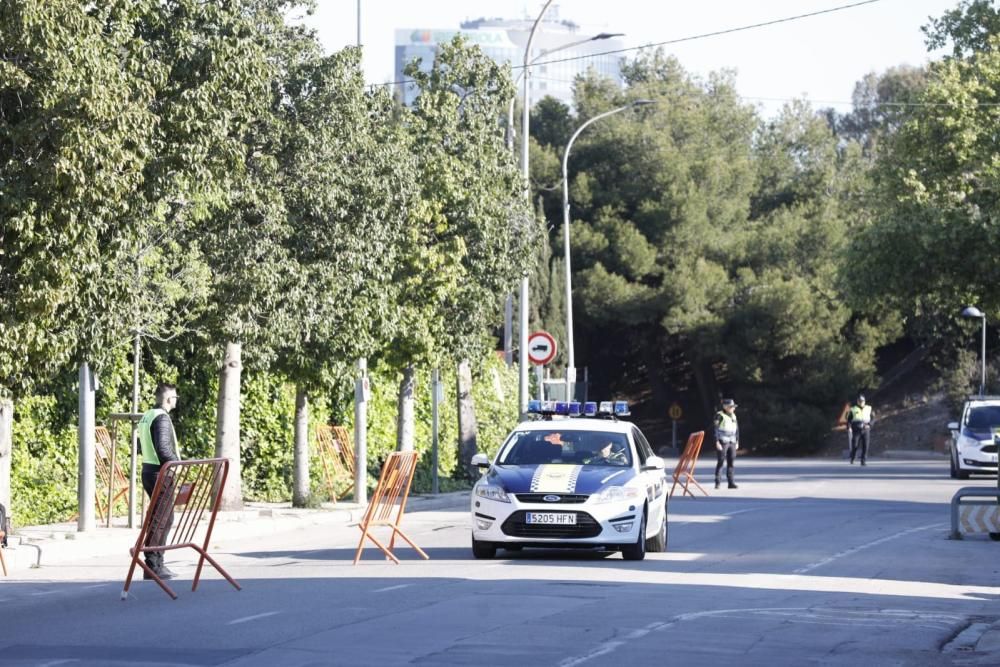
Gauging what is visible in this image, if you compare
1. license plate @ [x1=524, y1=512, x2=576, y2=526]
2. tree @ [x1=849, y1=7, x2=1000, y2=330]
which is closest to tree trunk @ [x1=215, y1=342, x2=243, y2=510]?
license plate @ [x1=524, y1=512, x2=576, y2=526]

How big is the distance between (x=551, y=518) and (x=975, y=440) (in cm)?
2359

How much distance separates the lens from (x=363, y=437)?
28.0 metres

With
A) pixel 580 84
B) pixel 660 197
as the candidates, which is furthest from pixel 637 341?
pixel 580 84

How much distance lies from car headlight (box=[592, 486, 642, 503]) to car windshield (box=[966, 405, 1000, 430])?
23.4 metres

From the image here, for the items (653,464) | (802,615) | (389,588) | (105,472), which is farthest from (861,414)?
(802,615)

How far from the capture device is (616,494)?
1747 cm

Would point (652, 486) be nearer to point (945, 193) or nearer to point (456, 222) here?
point (456, 222)

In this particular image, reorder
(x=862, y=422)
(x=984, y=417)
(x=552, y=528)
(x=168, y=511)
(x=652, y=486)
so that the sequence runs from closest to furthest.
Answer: (x=168, y=511) < (x=552, y=528) < (x=652, y=486) < (x=984, y=417) < (x=862, y=422)

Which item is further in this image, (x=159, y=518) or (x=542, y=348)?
(x=542, y=348)

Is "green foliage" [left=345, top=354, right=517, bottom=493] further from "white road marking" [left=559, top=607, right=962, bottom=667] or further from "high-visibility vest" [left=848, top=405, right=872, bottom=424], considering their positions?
"white road marking" [left=559, top=607, right=962, bottom=667]

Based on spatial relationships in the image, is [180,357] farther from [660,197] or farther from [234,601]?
[660,197]

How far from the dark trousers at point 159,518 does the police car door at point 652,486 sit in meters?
5.53

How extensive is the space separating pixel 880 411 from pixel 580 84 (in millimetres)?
19899

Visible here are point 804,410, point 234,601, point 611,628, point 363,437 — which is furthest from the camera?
point 804,410
